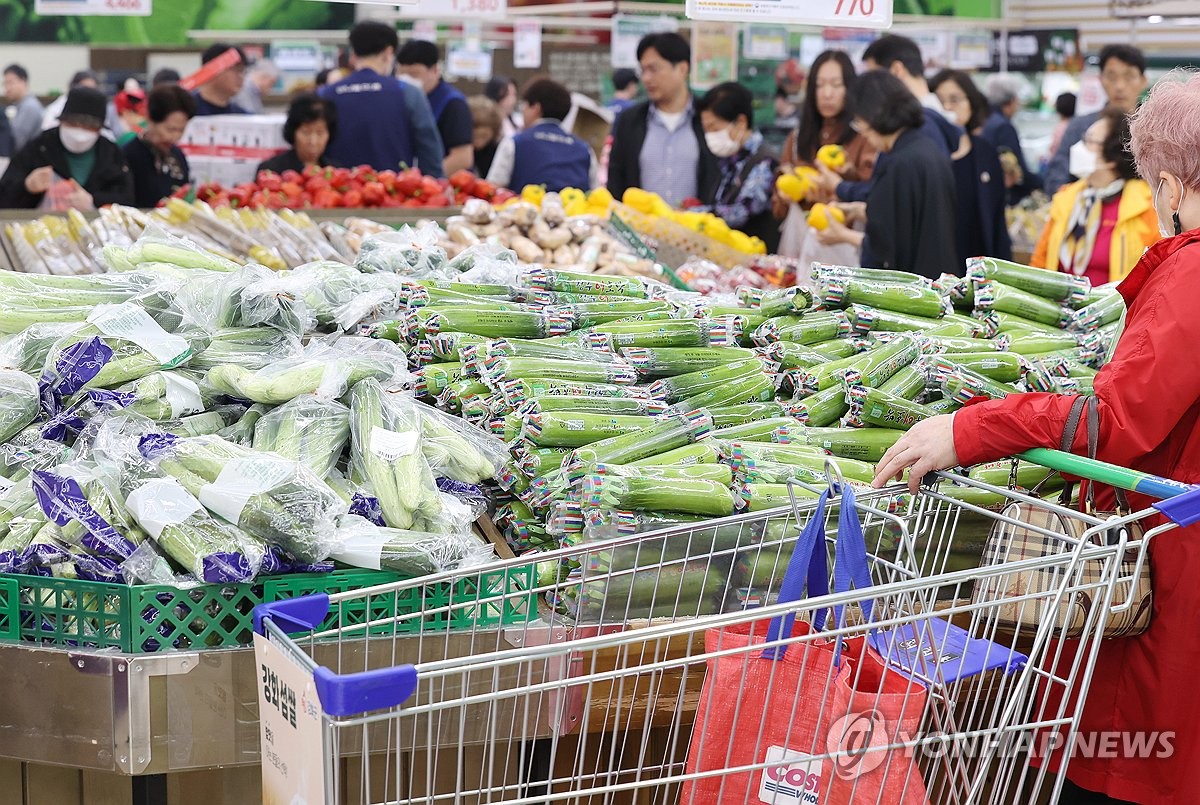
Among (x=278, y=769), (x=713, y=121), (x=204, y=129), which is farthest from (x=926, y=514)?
(x=204, y=129)

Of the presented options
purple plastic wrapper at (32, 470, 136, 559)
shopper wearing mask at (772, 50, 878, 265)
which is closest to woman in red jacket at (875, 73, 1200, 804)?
purple plastic wrapper at (32, 470, 136, 559)

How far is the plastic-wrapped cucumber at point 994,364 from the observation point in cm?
324

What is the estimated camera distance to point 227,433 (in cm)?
271

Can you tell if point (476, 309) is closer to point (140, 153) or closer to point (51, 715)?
point (51, 715)

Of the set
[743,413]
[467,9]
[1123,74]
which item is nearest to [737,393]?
[743,413]

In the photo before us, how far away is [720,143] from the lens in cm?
829

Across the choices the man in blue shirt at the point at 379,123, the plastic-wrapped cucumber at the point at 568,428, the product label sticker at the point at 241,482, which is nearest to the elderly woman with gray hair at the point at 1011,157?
the man in blue shirt at the point at 379,123

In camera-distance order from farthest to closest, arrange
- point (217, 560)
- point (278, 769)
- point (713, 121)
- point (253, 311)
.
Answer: point (713, 121), point (253, 311), point (217, 560), point (278, 769)

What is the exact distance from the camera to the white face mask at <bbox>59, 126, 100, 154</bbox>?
26.1ft

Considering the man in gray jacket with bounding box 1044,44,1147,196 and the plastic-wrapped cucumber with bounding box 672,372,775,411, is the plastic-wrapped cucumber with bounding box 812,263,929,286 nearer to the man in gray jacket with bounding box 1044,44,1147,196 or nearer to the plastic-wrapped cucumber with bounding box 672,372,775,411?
the plastic-wrapped cucumber with bounding box 672,372,775,411

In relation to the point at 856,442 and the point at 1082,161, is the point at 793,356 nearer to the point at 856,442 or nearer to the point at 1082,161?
the point at 856,442

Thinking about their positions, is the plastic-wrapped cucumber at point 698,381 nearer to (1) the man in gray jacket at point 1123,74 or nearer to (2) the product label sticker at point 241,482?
(2) the product label sticker at point 241,482

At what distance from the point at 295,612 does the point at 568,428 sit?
1061 millimetres

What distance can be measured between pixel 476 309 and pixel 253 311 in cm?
58
